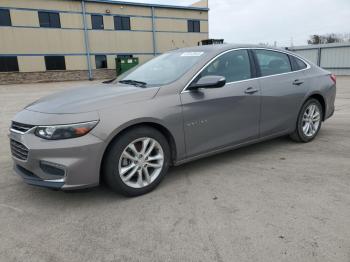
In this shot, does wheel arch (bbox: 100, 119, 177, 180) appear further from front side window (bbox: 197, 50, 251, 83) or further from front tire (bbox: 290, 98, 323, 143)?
front tire (bbox: 290, 98, 323, 143)

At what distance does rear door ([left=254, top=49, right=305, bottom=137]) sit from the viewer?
14.1 ft

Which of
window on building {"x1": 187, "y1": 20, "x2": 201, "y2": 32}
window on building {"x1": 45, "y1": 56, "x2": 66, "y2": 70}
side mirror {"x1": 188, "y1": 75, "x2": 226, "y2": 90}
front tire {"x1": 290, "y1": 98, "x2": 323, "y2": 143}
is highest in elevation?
window on building {"x1": 187, "y1": 20, "x2": 201, "y2": 32}

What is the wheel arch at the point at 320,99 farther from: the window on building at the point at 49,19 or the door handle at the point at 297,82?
the window on building at the point at 49,19

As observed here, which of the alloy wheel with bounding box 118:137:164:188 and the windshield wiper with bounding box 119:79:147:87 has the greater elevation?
the windshield wiper with bounding box 119:79:147:87

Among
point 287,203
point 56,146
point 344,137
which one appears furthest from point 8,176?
point 344,137

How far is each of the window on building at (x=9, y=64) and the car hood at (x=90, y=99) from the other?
24874 millimetres

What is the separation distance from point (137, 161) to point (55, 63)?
2623 centimetres

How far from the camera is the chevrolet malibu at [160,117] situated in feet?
9.48

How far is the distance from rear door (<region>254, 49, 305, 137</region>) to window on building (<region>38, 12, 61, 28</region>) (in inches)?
1004

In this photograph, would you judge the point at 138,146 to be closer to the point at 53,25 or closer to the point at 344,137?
the point at 344,137

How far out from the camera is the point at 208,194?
331cm

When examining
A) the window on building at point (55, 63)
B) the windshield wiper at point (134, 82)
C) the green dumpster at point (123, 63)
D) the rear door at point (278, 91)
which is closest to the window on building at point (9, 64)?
the window on building at point (55, 63)

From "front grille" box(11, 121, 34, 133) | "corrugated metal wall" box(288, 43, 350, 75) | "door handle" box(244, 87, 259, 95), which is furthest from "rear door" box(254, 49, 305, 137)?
"corrugated metal wall" box(288, 43, 350, 75)

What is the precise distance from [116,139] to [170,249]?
119cm
